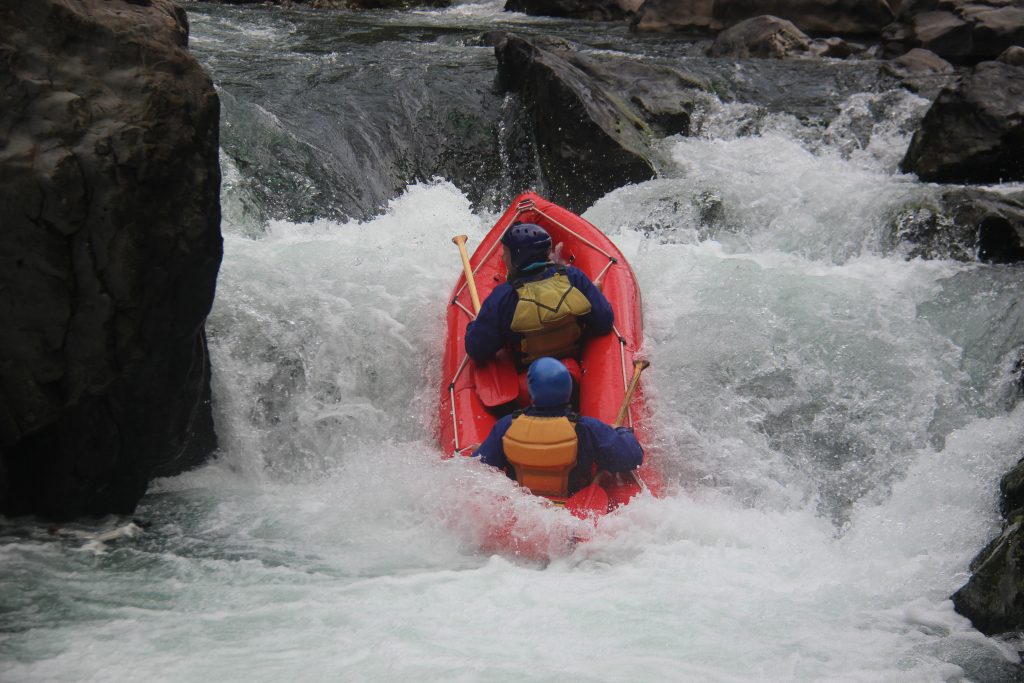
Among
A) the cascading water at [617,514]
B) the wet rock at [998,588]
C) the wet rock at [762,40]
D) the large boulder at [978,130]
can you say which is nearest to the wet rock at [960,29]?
the wet rock at [762,40]

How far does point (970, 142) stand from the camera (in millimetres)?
7258

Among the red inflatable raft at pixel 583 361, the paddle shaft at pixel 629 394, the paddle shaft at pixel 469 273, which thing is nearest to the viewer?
the paddle shaft at pixel 629 394

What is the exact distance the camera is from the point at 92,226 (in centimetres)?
328

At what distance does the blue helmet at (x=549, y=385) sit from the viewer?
12.9 ft

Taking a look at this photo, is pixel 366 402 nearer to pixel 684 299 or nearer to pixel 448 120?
pixel 684 299

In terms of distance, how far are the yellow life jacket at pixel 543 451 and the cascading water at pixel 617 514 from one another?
119 mm

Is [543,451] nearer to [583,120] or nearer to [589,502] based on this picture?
[589,502]

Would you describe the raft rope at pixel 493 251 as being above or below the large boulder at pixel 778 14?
below

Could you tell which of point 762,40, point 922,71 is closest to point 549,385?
point 922,71

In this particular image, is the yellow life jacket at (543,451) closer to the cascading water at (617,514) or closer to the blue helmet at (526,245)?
the cascading water at (617,514)

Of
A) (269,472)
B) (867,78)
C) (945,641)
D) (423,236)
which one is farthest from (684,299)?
(867,78)

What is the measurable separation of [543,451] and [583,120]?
4.33 m

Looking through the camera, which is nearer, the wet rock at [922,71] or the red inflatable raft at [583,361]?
the red inflatable raft at [583,361]

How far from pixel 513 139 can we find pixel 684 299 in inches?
112
